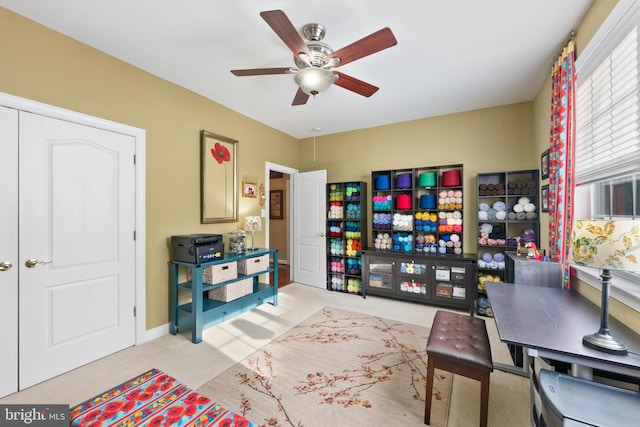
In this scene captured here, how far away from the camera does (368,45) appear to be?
1.78 m

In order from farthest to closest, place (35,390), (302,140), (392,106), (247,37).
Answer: (302,140) → (392,106) → (247,37) → (35,390)

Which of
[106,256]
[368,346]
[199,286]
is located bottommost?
[368,346]

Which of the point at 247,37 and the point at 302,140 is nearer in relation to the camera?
the point at 247,37

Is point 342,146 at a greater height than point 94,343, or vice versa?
point 342,146

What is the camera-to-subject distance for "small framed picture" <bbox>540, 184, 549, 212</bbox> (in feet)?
9.46

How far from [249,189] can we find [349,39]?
253 cm

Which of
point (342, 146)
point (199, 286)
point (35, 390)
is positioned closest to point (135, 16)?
point (199, 286)

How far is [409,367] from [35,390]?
2.94 metres

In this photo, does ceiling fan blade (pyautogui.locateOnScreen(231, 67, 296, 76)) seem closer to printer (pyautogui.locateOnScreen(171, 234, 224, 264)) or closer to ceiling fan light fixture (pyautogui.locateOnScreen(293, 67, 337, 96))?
ceiling fan light fixture (pyautogui.locateOnScreen(293, 67, 337, 96))

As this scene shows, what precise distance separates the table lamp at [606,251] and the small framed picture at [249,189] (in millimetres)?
3641

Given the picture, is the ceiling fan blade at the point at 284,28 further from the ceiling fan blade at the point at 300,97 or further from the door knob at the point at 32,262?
the door knob at the point at 32,262

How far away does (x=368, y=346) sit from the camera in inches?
105

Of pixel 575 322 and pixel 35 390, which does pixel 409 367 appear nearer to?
pixel 575 322

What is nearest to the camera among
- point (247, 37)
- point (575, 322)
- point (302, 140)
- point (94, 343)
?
point (575, 322)
